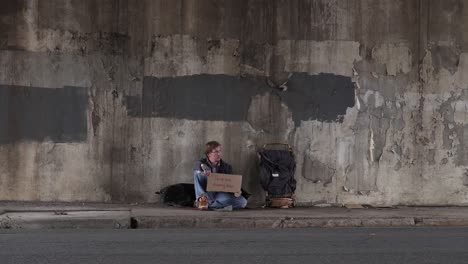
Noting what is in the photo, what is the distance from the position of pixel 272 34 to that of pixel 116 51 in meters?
3.18

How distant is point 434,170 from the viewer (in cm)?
1305

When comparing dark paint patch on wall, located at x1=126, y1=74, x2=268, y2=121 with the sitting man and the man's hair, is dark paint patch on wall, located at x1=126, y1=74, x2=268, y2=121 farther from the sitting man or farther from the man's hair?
the sitting man

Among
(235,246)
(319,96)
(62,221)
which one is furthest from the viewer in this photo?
(319,96)

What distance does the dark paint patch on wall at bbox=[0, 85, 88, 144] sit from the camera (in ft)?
39.5

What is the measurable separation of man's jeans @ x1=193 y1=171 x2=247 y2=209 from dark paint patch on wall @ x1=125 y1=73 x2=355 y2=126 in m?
1.47

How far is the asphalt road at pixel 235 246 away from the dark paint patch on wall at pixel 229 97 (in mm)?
3270

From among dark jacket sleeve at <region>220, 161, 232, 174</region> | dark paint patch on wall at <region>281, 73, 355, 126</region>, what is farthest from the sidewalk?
dark paint patch on wall at <region>281, 73, 355, 126</region>

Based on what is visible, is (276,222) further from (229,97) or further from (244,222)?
(229,97)

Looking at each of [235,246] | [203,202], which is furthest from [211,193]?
[235,246]

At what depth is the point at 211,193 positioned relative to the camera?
11586 millimetres

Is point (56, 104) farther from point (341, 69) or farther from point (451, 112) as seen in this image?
point (451, 112)

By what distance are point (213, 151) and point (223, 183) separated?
0.66 meters

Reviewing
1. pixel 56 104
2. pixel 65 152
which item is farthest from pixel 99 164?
pixel 56 104

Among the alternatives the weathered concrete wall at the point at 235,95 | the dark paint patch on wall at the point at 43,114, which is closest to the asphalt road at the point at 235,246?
the weathered concrete wall at the point at 235,95
